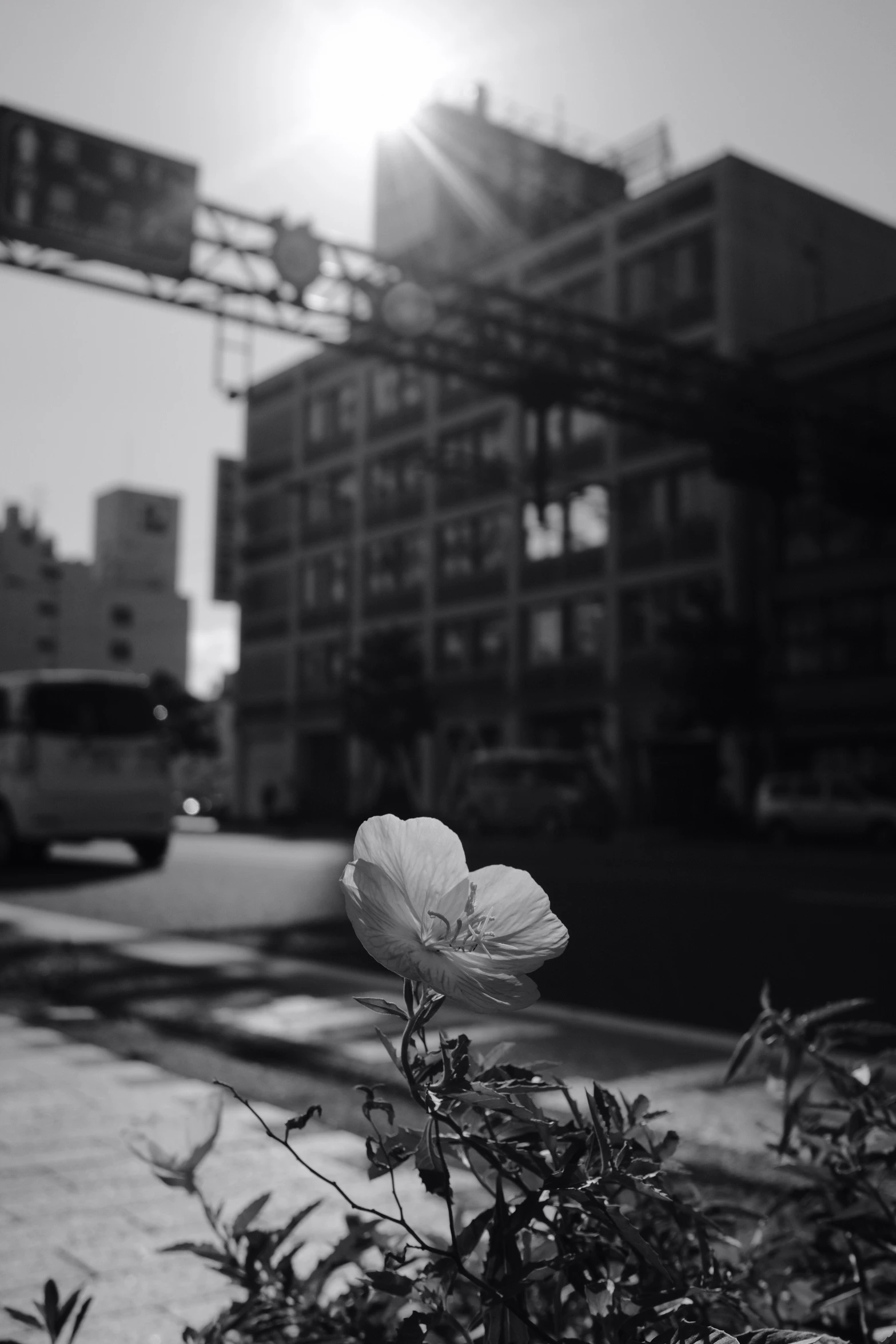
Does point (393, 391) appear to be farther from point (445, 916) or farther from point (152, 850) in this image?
point (445, 916)

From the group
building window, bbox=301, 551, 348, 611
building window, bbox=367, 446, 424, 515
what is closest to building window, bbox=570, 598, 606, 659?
building window, bbox=367, 446, 424, 515

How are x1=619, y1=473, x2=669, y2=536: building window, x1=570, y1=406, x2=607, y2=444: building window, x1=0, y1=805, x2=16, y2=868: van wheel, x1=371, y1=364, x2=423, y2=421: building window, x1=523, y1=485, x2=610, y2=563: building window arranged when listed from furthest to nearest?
1. x1=371, y1=364, x2=423, y2=421: building window
2. x1=570, y1=406, x2=607, y2=444: building window
3. x1=619, y1=473, x2=669, y2=536: building window
4. x1=523, y1=485, x2=610, y2=563: building window
5. x1=0, y1=805, x2=16, y2=868: van wheel

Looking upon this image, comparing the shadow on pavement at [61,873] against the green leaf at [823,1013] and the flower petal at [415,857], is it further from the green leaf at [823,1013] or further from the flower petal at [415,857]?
the flower petal at [415,857]

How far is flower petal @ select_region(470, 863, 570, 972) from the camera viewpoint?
0.62 metres

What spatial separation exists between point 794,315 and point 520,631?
1195cm

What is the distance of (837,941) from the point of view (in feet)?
26.5

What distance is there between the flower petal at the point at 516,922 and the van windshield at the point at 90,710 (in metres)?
15.1

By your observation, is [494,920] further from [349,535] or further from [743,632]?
[349,535]

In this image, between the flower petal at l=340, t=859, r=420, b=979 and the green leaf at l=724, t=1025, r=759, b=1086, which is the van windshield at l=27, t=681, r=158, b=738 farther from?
the flower petal at l=340, t=859, r=420, b=979

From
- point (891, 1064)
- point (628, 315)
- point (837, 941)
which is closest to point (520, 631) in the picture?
point (628, 315)

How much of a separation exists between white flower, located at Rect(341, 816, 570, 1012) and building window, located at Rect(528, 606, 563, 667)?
127 ft

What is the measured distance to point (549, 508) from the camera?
88.2 feet

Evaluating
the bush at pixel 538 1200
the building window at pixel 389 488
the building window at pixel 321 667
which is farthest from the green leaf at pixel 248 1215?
the building window at pixel 321 667

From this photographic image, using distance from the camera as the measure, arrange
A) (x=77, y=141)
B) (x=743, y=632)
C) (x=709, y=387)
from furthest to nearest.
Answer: (x=743, y=632)
(x=709, y=387)
(x=77, y=141)
